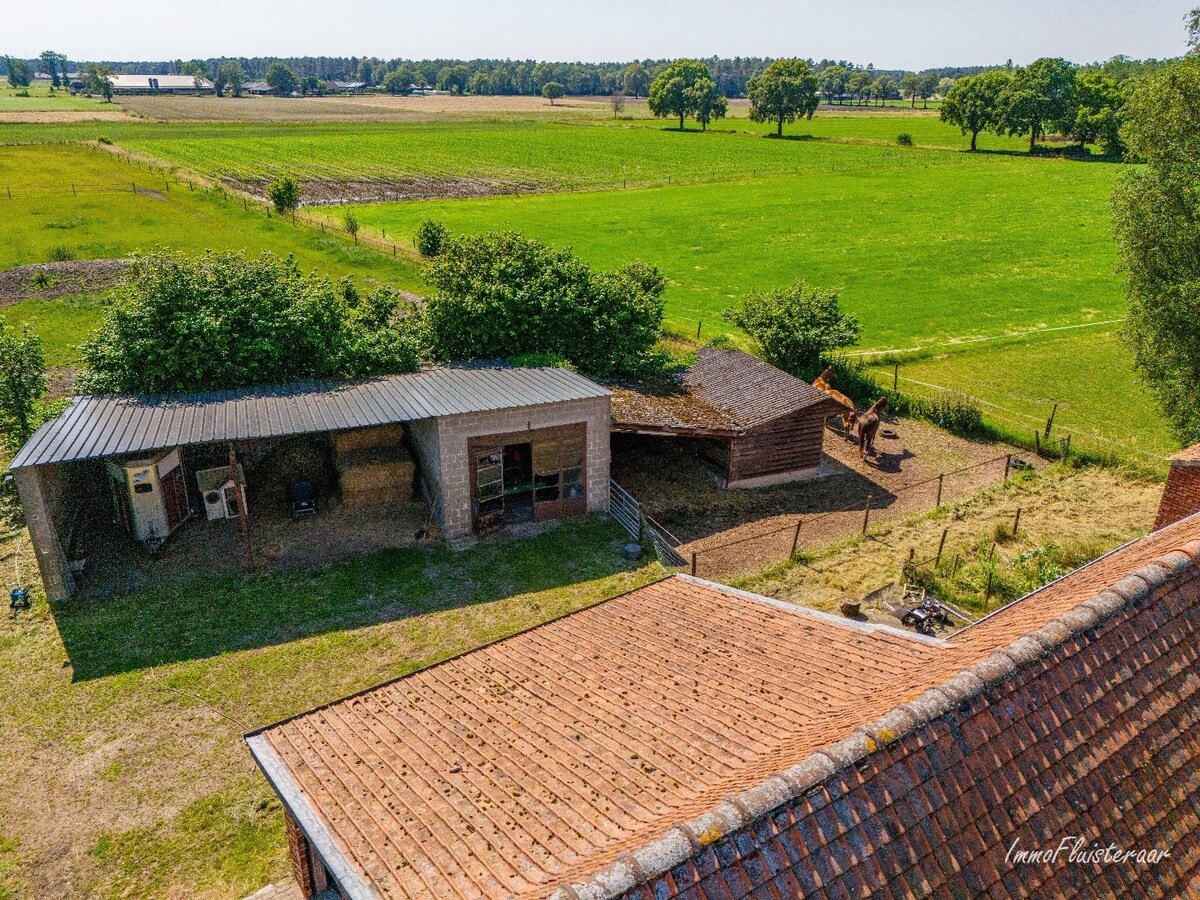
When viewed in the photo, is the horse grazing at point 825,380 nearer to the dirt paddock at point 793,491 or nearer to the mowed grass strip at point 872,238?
the dirt paddock at point 793,491

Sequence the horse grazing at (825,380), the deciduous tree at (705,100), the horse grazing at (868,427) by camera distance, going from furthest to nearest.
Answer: the deciduous tree at (705,100) < the horse grazing at (825,380) < the horse grazing at (868,427)

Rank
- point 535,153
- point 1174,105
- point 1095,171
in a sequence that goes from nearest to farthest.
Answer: point 1174,105 → point 1095,171 → point 535,153

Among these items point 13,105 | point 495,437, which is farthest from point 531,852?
point 13,105

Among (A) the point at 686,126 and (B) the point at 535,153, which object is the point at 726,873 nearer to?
(B) the point at 535,153

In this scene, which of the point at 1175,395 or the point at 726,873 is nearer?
the point at 726,873

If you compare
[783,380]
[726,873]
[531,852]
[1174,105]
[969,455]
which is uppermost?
[1174,105]

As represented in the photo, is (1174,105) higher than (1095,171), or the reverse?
(1174,105)

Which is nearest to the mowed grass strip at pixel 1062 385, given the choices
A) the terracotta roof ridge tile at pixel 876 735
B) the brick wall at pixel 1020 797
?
the terracotta roof ridge tile at pixel 876 735
